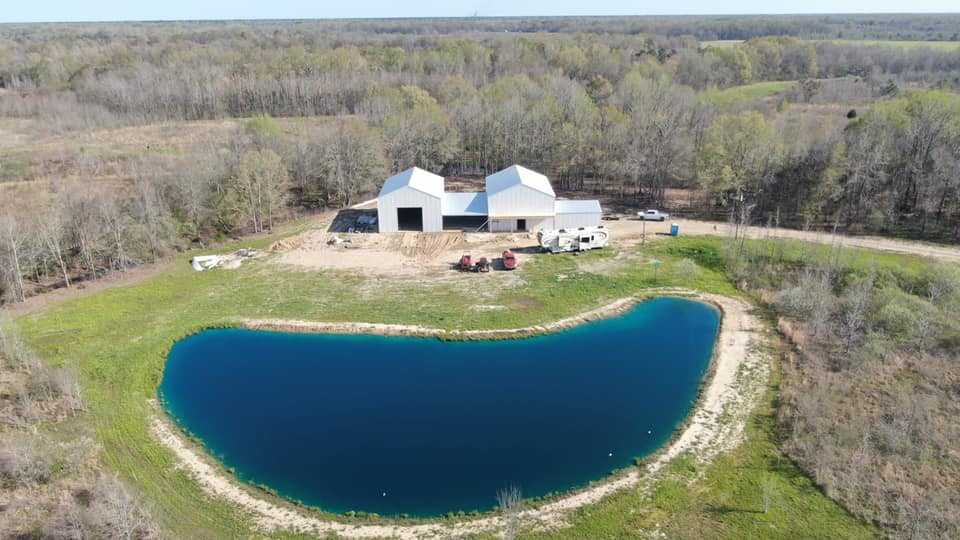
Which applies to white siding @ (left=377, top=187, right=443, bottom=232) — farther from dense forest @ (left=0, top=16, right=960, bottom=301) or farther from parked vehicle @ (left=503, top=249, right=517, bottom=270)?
dense forest @ (left=0, top=16, right=960, bottom=301)

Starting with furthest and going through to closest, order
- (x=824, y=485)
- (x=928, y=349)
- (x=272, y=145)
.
Result: (x=272, y=145)
(x=928, y=349)
(x=824, y=485)

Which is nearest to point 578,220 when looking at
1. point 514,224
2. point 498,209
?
point 514,224

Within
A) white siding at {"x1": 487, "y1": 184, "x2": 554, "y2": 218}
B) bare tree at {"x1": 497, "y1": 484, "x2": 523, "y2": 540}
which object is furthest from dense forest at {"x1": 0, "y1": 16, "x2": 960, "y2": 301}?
bare tree at {"x1": 497, "y1": 484, "x2": 523, "y2": 540}

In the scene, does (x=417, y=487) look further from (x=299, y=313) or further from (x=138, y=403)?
(x=299, y=313)

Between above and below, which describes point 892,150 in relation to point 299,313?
above

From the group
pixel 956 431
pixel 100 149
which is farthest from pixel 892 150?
pixel 100 149

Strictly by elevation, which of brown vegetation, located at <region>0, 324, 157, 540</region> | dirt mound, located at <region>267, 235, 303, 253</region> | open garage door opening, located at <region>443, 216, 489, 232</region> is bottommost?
brown vegetation, located at <region>0, 324, 157, 540</region>
